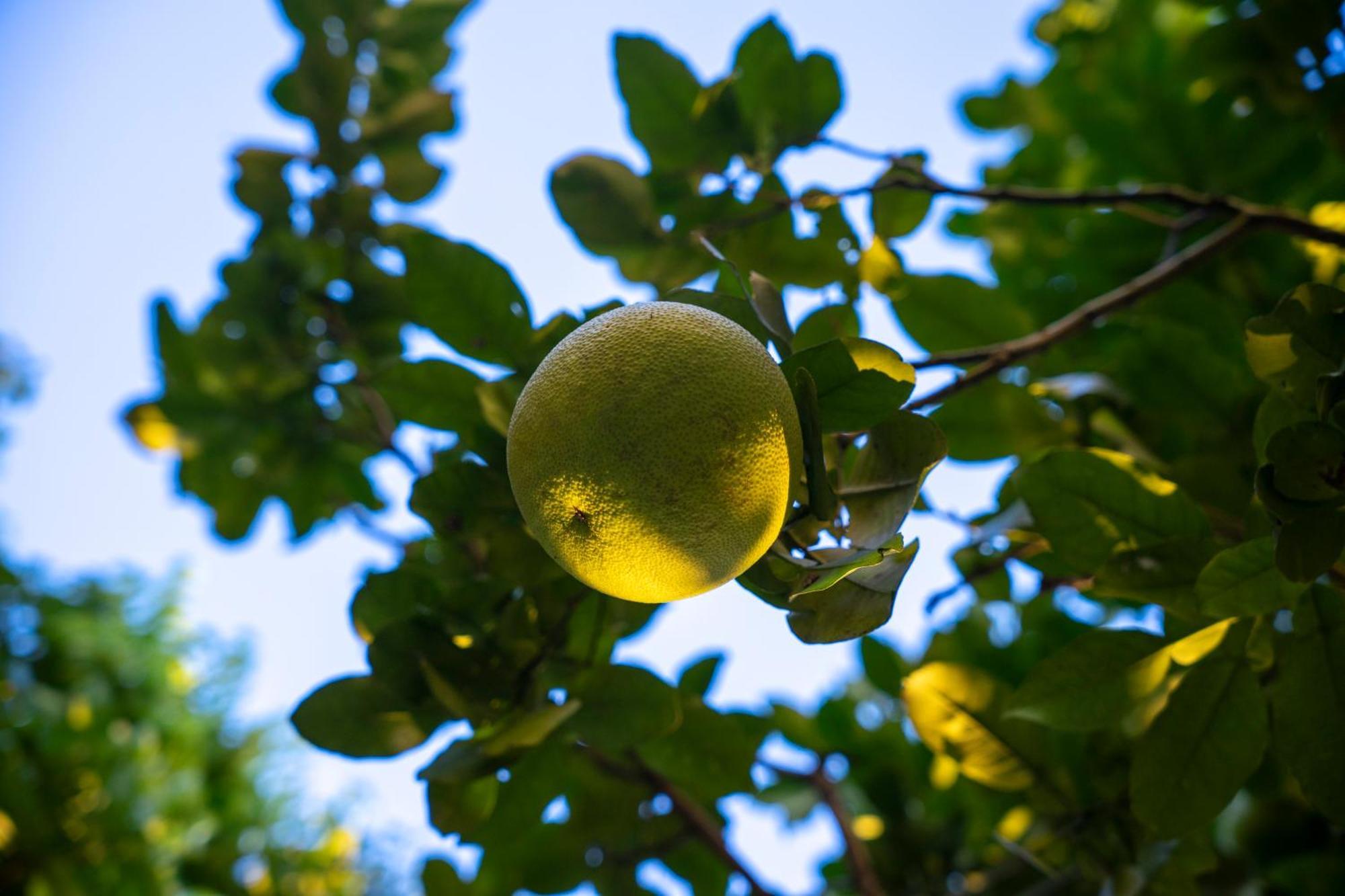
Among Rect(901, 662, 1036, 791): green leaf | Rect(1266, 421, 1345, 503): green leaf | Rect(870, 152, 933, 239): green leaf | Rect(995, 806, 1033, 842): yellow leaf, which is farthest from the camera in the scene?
Rect(995, 806, 1033, 842): yellow leaf

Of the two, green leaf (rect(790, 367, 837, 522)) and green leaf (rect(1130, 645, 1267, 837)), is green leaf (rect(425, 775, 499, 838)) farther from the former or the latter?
green leaf (rect(1130, 645, 1267, 837))

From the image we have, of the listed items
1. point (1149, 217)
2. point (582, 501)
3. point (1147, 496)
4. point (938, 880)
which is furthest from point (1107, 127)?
point (582, 501)

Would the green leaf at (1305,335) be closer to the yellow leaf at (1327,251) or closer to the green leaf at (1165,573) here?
the green leaf at (1165,573)

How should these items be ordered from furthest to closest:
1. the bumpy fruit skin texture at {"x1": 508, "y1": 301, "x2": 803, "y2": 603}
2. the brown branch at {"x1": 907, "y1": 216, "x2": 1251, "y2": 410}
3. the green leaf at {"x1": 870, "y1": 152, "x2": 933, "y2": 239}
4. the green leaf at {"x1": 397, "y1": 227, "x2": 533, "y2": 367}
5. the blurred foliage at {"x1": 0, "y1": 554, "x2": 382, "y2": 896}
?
the blurred foliage at {"x1": 0, "y1": 554, "x2": 382, "y2": 896}
the green leaf at {"x1": 870, "y1": 152, "x2": 933, "y2": 239}
the green leaf at {"x1": 397, "y1": 227, "x2": 533, "y2": 367}
the brown branch at {"x1": 907, "y1": 216, "x2": 1251, "y2": 410}
the bumpy fruit skin texture at {"x1": 508, "y1": 301, "x2": 803, "y2": 603}

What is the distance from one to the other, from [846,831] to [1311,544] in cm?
100

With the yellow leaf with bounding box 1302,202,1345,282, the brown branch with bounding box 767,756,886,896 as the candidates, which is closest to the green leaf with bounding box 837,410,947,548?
the brown branch with bounding box 767,756,886,896

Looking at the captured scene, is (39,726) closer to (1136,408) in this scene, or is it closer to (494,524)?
(494,524)

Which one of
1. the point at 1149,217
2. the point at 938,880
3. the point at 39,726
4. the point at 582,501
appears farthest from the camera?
the point at 39,726

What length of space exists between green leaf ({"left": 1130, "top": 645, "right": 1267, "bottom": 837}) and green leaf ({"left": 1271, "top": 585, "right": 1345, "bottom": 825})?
0.13ft

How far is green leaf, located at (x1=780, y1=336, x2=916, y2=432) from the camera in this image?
78 centimetres

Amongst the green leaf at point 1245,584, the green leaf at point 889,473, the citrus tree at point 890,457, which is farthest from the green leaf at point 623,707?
the green leaf at point 1245,584

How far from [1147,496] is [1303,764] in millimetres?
312

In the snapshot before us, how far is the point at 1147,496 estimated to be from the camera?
96 centimetres

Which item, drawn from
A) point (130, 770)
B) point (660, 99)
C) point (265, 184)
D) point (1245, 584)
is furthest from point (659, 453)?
point (130, 770)
